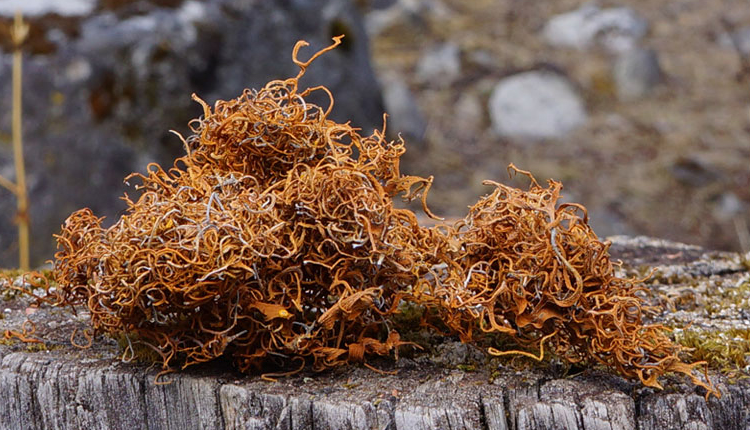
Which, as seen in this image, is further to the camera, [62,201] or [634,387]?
[62,201]

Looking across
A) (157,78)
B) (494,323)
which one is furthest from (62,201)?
(494,323)

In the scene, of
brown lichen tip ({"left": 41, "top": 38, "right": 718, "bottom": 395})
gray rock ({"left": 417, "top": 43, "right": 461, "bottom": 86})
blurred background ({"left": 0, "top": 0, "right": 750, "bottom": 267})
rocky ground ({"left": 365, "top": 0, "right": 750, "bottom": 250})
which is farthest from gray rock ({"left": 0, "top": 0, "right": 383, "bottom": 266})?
gray rock ({"left": 417, "top": 43, "right": 461, "bottom": 86})

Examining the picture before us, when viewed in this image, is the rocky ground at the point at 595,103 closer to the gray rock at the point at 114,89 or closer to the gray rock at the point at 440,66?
the gray rock at the point at 440,66

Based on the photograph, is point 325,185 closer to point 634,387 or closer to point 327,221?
point 327,221

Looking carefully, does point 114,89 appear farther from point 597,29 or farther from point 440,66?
point 597,29

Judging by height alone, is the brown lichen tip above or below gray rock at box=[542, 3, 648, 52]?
below

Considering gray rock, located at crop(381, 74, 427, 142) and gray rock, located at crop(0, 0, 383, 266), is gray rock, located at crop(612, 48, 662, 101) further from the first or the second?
gray rock, located at crop(0, 0, 383, 266)
